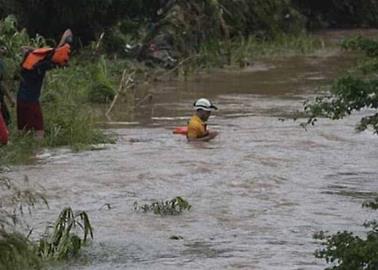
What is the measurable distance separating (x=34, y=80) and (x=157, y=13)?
520 inches

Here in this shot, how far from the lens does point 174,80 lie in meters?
24.2

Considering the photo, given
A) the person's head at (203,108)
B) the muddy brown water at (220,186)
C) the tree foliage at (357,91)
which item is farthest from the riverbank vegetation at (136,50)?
the person's head at (203,108)

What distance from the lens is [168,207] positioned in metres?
11.1

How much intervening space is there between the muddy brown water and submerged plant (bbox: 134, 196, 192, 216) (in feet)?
0.30

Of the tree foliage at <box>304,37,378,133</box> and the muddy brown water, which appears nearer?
the tree foliage at <box>304,37,378,133</box>

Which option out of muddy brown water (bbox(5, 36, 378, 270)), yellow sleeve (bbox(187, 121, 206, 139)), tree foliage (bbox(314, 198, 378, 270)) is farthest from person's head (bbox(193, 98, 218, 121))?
tree foliage (bbox(314, 198, 378, 270))

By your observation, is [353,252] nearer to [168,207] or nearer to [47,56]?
[168,207]

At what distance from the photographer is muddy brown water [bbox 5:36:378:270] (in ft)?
31.5

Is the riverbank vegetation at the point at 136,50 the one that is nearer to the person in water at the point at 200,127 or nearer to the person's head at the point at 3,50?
the person's head at the point at 3,50

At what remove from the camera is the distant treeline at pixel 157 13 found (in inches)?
979

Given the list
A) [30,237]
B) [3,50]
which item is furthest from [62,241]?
[3,50]

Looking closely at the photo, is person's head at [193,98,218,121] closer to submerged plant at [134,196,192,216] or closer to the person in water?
the person in water

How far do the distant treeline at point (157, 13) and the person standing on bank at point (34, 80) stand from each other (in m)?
9.25

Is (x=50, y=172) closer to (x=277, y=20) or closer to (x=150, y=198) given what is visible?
(x=150, y=198)
